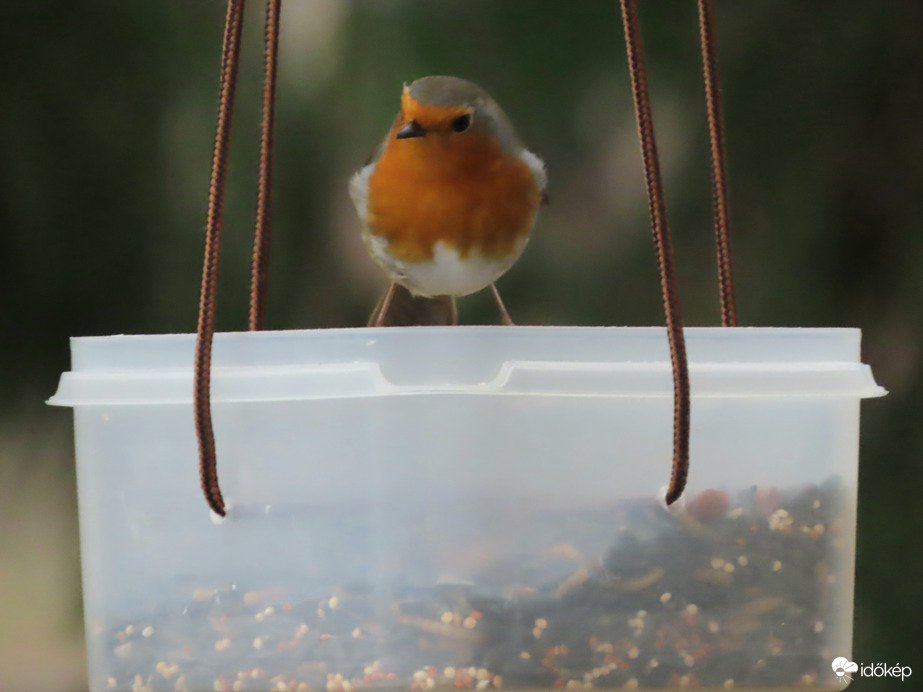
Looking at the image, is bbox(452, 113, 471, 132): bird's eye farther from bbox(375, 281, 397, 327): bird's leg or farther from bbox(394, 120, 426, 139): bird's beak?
bbox(375, 281, 397, 327): bird's leg

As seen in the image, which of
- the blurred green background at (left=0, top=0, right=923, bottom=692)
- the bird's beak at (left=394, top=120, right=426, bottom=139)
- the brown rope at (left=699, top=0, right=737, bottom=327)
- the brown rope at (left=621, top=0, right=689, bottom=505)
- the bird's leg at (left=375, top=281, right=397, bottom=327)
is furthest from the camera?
the blurred green background at (left=0, top=0, right=923, bottom=692)

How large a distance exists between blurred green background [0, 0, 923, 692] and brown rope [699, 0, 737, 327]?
0.67 m

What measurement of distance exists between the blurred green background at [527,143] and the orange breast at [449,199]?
435mm

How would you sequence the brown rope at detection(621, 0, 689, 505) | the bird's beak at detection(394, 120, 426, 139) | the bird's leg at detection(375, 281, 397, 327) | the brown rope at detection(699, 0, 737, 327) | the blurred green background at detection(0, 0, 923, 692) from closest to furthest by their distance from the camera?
the brown rope at detection(621, 0, 689, 505) < the brown rope at detection(699, 0, 737, 327) < the bird's beak at detection(394, 120, 426, 139) < the bird's leg at detection(375, 281, 397, 327) < the blurred green background at detection(0, 0, 923, 692)

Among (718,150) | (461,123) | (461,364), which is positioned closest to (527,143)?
(461,123)

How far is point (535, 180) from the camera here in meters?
1.14

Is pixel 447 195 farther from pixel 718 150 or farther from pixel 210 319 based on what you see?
pixel 210 319

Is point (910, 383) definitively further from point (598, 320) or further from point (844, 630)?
point (844, 630)

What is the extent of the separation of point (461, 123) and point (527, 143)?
1.38 feet

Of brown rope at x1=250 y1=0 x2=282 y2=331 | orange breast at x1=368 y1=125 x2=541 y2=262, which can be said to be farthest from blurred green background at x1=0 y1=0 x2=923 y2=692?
brown rope at x1=250 y1=0 x2=282 y2=331

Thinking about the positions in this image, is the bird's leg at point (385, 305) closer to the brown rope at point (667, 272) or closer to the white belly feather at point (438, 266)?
the white belly feather at point (438, 266)

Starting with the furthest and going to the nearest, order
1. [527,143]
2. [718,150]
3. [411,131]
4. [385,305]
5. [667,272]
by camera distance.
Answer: [527,143], [385,305], [411,131], [718,150], [667,272]

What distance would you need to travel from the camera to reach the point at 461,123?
1068 mm

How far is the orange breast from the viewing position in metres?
1.06
